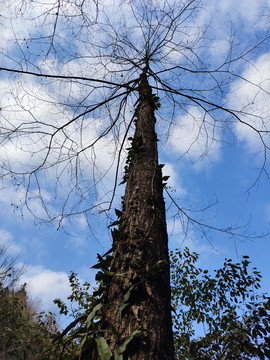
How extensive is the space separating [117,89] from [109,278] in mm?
2713

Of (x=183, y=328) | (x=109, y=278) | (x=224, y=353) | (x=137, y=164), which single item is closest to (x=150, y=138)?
(x=137, y=164)

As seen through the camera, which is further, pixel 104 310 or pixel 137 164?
pixel 137 164

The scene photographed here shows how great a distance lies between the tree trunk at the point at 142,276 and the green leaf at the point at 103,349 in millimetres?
46

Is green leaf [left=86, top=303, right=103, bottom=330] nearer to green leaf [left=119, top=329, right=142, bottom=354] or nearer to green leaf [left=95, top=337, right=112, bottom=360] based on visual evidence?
green leaf [left=95, top=337, right=112, bottom=360]

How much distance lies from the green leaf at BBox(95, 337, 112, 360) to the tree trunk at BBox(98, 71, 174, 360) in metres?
0.05

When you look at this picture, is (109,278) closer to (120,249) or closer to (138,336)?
(120,249)

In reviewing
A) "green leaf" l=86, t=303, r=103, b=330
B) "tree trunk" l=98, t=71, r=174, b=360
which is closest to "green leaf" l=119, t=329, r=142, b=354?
"tree trunk" l=98, t=71, r=174, b=360

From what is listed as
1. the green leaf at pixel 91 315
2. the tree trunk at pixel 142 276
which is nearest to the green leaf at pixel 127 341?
the tree trunk at pixel 142 276

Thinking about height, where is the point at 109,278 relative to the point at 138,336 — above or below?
above

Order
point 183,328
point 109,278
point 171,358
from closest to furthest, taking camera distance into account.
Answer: point 171,358, point 109,278, point 183,328

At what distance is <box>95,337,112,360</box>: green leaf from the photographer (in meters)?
0.98

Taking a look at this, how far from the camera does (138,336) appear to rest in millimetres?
1054

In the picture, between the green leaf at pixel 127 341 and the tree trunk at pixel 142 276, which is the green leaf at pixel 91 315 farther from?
the green leaf at pixel 127 341

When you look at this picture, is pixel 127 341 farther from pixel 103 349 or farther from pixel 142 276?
pixel 142 276
